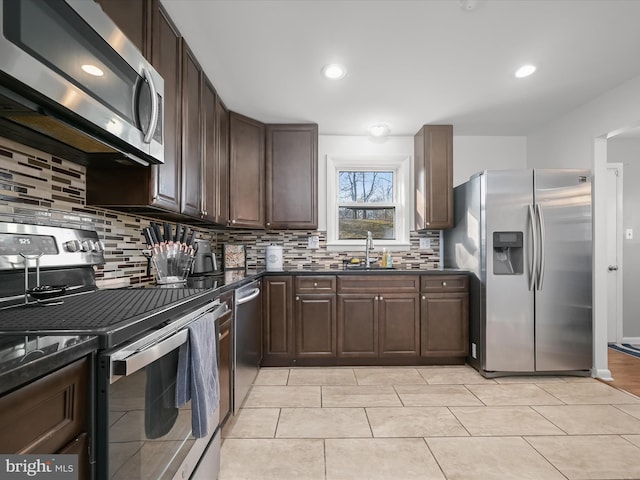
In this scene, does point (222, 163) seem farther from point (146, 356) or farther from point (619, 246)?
point (619, 246)

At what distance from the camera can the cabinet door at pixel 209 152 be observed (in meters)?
2.47

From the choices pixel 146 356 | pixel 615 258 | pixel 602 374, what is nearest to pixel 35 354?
pixel 146 356

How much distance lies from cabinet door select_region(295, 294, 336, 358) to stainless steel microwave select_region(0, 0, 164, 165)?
6.73 feet

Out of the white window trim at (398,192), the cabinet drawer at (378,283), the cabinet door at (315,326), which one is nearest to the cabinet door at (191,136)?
the cabinet door at (315,326)

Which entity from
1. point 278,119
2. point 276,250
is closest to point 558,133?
point 278,119

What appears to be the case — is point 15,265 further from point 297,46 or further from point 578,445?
point 578,445

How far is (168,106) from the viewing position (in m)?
1.86

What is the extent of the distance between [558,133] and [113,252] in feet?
13.1

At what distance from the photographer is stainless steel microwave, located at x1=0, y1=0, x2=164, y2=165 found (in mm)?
853

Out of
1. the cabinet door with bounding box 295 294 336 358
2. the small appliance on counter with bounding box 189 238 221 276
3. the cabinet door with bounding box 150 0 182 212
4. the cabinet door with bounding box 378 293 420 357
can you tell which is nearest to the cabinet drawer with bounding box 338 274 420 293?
the cabinet door with bounding box 378 293 420 357

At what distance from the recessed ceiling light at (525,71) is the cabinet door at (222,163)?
2.35 meters

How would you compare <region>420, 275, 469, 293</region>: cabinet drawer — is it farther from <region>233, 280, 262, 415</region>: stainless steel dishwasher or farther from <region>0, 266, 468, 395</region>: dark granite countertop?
<region>0, 266, 468, 395</region>: dark granite countertop

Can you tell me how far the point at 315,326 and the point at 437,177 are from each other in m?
1.96

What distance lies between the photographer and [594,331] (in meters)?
2.93
